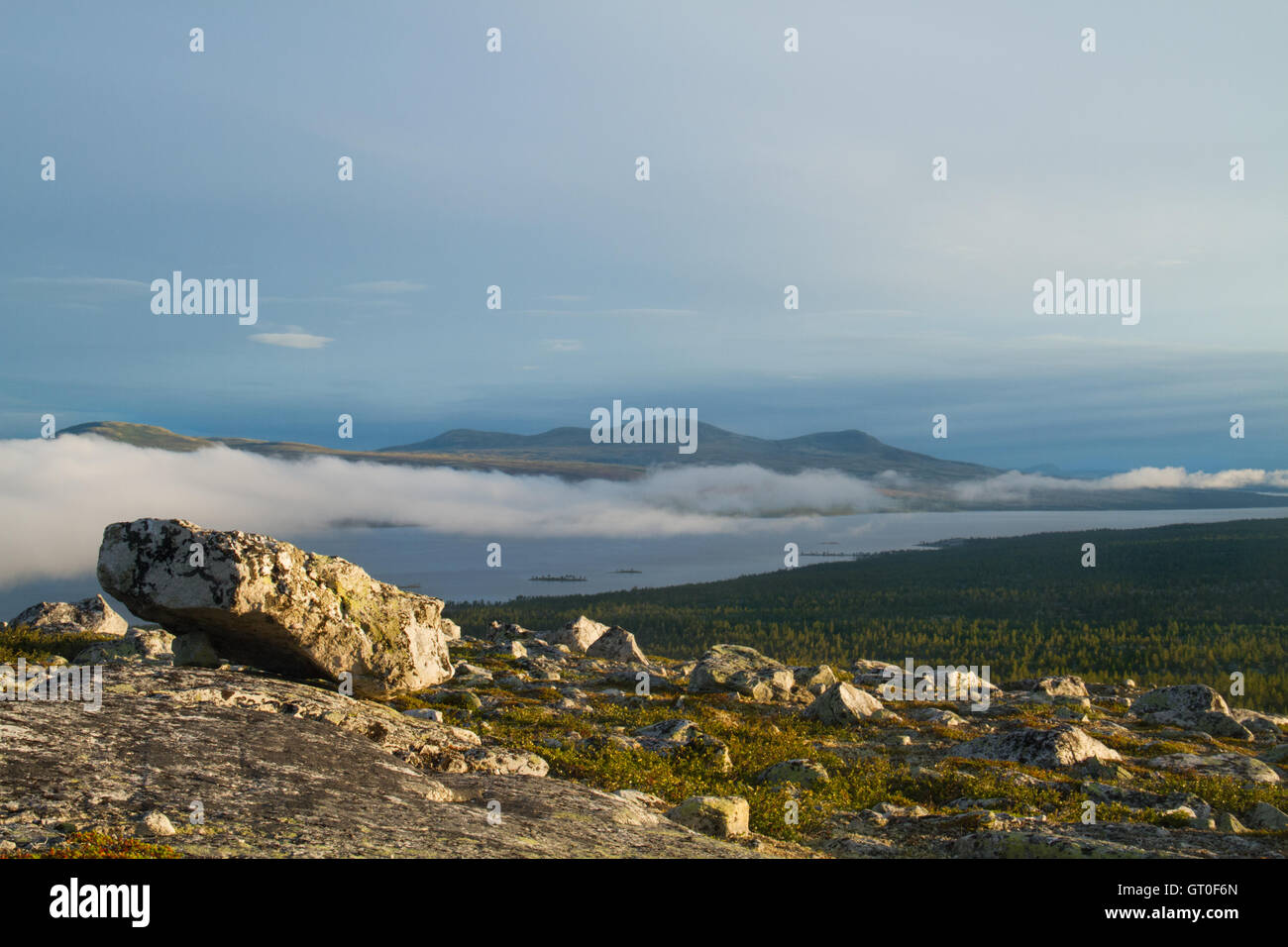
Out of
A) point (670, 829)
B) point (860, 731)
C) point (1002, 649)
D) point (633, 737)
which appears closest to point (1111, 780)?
point (860, 731)

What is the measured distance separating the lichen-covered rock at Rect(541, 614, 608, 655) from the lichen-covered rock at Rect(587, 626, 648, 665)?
696mm

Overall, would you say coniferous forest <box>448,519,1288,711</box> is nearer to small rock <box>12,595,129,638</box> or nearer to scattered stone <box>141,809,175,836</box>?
small rock <box>12,595,129,638</box>

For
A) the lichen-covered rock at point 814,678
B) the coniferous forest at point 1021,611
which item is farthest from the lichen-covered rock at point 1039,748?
the coniferous forest at point 1021,611

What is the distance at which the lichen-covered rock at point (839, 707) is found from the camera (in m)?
25.1

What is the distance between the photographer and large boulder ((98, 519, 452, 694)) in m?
14.7

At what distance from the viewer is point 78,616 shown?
28703 millimetres

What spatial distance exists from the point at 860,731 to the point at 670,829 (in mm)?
14892

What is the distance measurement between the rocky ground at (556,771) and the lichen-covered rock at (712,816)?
0.05 meters

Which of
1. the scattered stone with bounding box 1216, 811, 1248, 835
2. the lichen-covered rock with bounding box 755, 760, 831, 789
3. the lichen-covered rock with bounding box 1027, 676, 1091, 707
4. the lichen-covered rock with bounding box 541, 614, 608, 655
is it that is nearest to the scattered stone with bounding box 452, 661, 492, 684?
the lichen-covered rock with bounding box 755, 760, 831, 789

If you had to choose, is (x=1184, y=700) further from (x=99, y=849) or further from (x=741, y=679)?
(x=99, y=849)

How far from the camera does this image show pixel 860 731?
946 inches

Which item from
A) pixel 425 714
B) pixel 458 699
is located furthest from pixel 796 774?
pixel 458 699

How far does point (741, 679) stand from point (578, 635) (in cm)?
1663
